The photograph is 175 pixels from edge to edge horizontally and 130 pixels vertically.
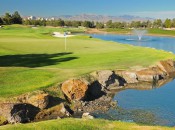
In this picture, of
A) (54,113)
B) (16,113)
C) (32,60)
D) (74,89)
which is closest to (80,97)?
(74,89)

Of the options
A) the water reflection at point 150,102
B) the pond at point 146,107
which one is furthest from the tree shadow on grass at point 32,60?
the pond at point 146,107

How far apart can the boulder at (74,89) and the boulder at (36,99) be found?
3.77m

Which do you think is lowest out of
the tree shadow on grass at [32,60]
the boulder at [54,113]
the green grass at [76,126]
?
the boulder at [54,113]

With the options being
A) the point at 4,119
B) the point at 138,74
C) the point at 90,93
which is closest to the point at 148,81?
the point at 138,74

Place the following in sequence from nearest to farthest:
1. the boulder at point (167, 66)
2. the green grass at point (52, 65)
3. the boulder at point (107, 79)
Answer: the green grass at point (52, 65), the boulder at point (107, 79), the boulder at point (167, 66)

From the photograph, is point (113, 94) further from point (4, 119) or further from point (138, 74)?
point (4, 119)

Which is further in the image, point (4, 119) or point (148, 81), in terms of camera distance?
point (148, 81)

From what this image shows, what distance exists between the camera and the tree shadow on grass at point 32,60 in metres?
45.1

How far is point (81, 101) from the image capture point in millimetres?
33906

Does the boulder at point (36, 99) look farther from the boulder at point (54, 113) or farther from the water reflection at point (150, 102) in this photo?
the water reflection at point (150, 102)

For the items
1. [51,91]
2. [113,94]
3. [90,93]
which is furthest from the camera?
[113,94]

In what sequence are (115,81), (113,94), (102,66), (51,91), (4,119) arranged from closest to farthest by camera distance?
(4,119) < (51,91) < (113,94) < (115,81) < (102,66)

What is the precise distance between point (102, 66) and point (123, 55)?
1263cm

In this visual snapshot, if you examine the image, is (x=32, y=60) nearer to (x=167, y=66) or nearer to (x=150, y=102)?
(x=150, y=102)
